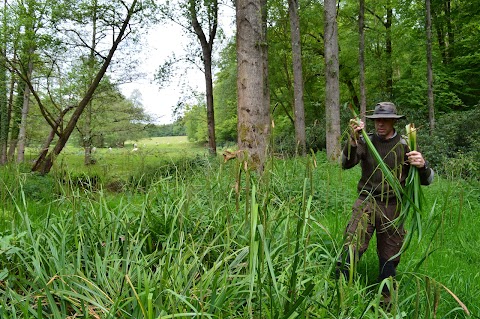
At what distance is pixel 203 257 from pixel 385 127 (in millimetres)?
1950

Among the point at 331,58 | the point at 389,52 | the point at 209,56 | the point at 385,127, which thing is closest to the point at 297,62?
the point at 331,58

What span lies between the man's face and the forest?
1.68ft

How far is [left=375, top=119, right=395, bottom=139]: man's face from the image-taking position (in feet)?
10.2

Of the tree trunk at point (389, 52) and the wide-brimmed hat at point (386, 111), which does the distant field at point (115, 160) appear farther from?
the tree trunk at point (389, 52)

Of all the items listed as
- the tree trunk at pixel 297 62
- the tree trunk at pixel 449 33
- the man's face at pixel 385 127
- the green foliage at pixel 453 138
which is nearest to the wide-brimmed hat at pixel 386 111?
the man's face at pixel 385 127

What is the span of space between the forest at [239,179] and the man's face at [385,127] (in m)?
0.51

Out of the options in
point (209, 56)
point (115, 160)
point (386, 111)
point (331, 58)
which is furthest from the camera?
point (209, 56)

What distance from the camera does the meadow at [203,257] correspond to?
1.60 metres

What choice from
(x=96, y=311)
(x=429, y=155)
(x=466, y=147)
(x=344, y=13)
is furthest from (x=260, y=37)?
(x=344, y=13)

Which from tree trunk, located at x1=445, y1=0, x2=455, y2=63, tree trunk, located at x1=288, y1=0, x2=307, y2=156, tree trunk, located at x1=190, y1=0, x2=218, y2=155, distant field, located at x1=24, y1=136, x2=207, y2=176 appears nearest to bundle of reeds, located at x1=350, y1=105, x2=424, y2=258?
distant field, located at x1=24, y1=136, x2=207, y2=176

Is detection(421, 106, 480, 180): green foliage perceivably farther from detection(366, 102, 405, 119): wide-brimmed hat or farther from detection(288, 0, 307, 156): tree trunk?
detection(366, 102, 405, 119): wide-brimmed hat

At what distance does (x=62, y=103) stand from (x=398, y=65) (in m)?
17.1

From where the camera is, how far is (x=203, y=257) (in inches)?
91.3

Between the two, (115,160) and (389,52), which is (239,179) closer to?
(115,160)
